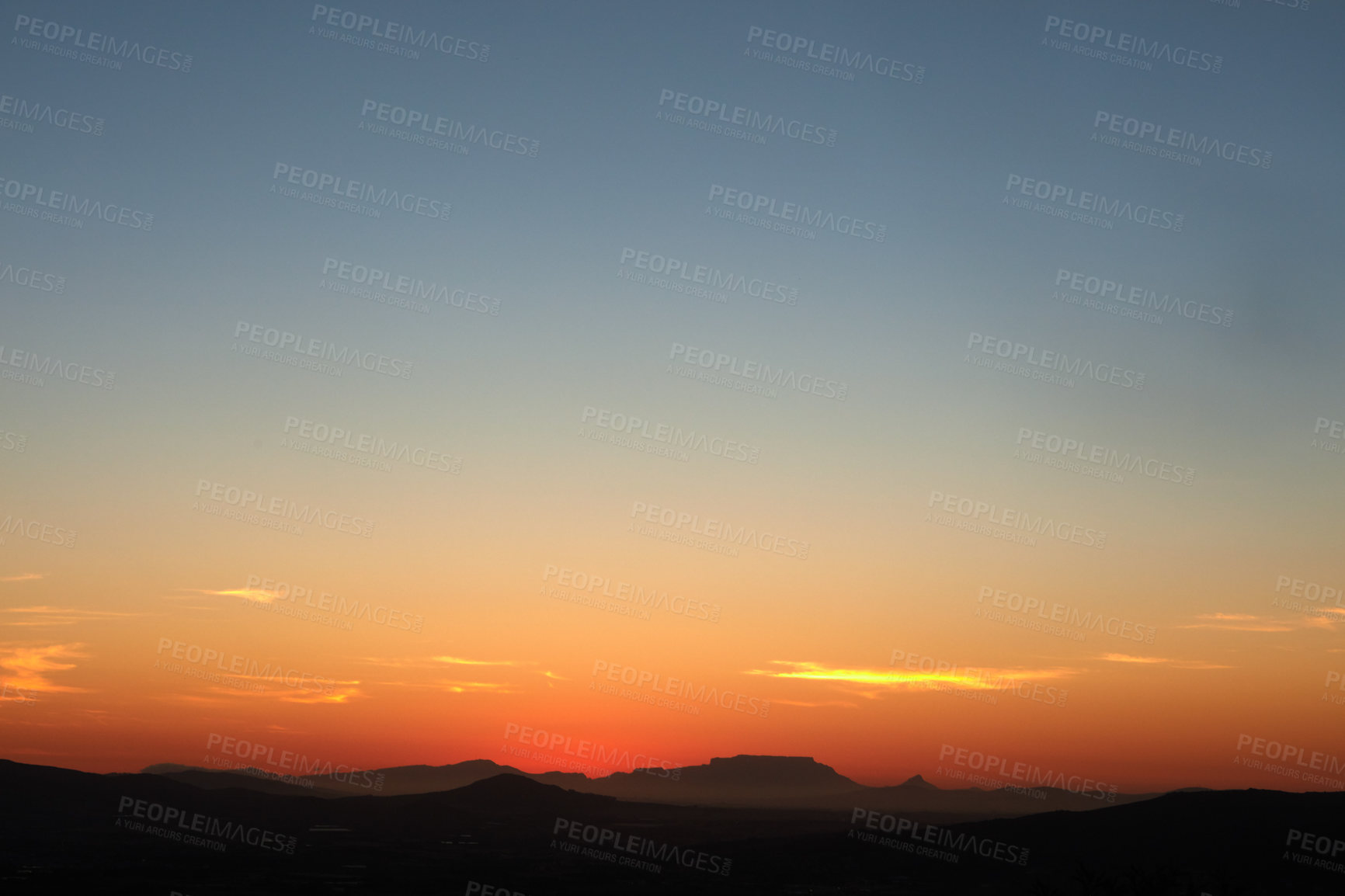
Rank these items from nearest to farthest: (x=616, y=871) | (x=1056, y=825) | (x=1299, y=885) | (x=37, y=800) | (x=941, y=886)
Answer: (x=1299, y=885) → (x=941, y=886) → (x=1056, y=825) → (x=616, y=871) → (x=37, y=800)

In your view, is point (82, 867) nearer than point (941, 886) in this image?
No

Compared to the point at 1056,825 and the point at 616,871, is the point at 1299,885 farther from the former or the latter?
the point at 616,871

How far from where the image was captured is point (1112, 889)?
148 ft

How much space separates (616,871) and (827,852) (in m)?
39.2

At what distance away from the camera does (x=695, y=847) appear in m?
174

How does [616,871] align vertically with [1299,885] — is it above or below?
below

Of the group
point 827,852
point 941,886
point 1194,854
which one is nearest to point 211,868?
Result: point 827,852

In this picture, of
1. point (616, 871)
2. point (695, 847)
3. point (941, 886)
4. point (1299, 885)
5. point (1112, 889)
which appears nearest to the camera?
A: point (1112, 889)

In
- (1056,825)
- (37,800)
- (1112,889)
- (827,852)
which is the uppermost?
(1112,889)

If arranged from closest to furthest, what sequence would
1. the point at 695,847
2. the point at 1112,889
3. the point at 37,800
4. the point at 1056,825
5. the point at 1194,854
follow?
the point at 1112,889, the point at 1194,854, the point at 1056,825, the point at 695,847, the point at 37,800

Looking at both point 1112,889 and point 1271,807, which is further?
point 1271,807

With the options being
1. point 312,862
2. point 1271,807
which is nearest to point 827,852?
point 1271,807

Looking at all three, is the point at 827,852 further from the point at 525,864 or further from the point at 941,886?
the point at 525,864

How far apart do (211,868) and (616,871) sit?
75.6 metres
